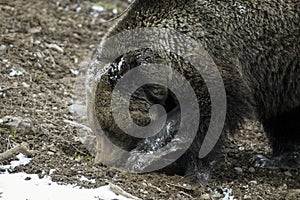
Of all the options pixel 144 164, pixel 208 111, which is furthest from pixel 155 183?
pixel 208 111

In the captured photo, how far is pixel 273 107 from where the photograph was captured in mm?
7254

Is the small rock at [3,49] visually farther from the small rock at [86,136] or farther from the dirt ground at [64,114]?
the small rock at [86,136]

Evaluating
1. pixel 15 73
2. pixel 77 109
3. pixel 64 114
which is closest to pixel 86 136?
pixel 64 114

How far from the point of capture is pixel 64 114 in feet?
25.6

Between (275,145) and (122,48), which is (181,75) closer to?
(122,48)

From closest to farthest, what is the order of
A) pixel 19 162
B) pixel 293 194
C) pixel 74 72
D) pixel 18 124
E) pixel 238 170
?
pixel 19 162, pixel 293 194, pixel 18 124, pixel 238 170, pixel 74 72

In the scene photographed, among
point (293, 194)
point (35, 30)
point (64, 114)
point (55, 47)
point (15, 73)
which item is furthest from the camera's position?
point (35, 30)

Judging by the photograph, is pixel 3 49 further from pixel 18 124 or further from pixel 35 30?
pixel 18 124

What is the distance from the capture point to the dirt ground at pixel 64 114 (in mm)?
6305

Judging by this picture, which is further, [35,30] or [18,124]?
[35,30]

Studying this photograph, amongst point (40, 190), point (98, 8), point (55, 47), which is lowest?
point (40, 190)

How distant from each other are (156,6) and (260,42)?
3.57 ft

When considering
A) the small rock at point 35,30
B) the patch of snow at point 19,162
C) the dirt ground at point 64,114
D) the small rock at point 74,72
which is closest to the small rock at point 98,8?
the dirt ground at point 64,114

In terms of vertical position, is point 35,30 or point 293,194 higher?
point 35,30
